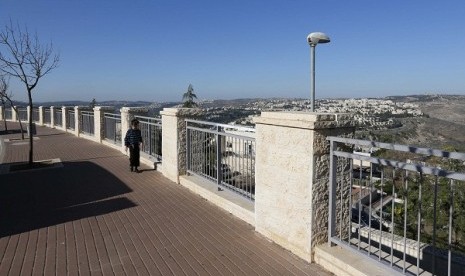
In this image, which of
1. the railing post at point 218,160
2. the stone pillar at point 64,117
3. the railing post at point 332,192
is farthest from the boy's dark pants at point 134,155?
the stone pillar at point 64,117

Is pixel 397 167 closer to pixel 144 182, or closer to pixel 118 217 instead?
pixel 118 217

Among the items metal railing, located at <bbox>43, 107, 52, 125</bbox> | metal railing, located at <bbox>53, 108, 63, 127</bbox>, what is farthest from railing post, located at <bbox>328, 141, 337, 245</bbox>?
metal railing, located at <bbox>43, 107, 52, 125</bbox>

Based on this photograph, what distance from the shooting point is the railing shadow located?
20.6ft

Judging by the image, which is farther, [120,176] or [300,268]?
[120,176]

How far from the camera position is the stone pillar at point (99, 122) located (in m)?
16.4

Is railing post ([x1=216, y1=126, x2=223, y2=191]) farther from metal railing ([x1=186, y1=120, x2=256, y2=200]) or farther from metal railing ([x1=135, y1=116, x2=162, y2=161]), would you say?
metal railing ([x1=135, y1=116, x2=162, y2=161])

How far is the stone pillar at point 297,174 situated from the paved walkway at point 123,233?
0.26 metres

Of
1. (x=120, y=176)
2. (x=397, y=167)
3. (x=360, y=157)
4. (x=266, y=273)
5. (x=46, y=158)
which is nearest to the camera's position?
(x=397, y=167)

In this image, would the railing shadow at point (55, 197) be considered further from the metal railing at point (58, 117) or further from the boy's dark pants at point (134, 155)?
the metal railing at point (58, 117)

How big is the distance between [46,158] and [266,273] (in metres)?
Result: 11.2

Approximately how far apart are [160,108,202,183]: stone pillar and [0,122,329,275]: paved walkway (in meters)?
0.38

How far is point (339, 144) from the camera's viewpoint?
435cm

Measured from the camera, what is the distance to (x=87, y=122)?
63.5ft

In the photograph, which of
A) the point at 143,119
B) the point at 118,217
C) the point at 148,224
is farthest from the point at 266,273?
the point at 143,119
